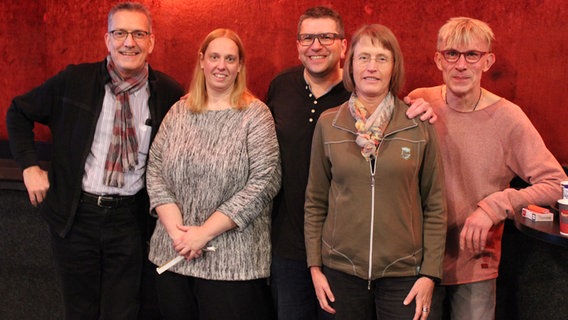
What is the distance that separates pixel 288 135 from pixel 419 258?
712 mm

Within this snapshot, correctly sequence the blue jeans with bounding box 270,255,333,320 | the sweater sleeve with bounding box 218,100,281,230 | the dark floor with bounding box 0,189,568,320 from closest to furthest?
the sweater sleeve with bounding box 218,100,281,230 < the blue jeans with bounding box 270,255,333,320 < the dark floor with bounding box 0,189,568,320

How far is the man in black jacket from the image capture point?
2.47 m

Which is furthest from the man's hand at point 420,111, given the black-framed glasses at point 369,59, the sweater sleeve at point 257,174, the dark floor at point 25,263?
the dark floor at point 25,263

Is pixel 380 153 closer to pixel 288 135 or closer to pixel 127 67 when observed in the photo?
pixel 288 135

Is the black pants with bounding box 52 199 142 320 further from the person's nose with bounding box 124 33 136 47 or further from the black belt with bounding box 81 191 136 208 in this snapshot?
the person's nose with bounding box 124 33 136 47

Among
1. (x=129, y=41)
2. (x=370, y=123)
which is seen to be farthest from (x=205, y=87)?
(x=370, y=123)

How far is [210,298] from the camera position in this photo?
2.23m

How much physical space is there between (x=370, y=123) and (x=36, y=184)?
1.53 meters

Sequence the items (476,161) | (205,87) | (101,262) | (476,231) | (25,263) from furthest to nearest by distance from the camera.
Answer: (25,263), (101,262), (205,87), (476,161), (476,231)

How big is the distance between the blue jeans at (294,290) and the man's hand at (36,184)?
3.50 feet

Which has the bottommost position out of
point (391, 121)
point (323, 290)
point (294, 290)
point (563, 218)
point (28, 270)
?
point (28, 270)

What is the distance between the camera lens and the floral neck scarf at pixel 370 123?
1864 millimetres

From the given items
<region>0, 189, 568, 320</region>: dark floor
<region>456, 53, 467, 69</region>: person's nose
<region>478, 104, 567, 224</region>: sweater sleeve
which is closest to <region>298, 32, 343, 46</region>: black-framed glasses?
<region>456, 53, 467, 69</region>: person's nose

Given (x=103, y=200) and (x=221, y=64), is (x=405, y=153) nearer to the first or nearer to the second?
(x=221, y=64)
